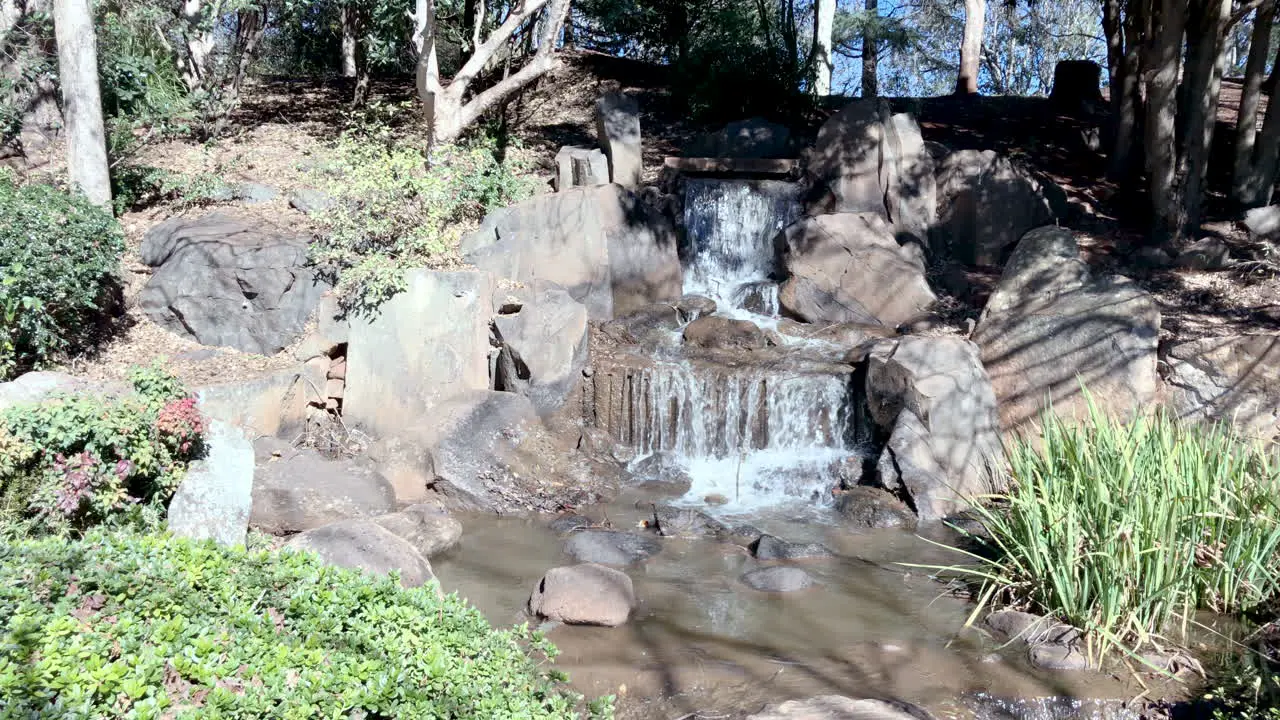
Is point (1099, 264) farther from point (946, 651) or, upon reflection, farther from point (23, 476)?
point (23, 476)

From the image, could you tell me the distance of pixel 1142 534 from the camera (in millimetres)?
5277

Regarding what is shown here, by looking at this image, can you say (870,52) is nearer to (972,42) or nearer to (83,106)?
(972,42)

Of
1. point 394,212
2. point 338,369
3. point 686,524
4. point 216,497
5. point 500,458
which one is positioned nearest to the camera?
point 216,497

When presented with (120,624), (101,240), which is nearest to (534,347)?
(101,240)

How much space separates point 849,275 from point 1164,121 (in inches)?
157

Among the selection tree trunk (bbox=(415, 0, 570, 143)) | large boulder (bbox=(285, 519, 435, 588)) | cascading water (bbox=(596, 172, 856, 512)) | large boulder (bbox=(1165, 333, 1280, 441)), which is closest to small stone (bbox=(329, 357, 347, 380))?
cascading water (bbox=(596, 172, 856, 512))

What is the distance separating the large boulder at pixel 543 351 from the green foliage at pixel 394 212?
120 centimetres

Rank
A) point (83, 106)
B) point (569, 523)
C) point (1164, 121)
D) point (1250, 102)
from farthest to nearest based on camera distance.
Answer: point (1250, 102) → point (1164, 121) → point (83, 106) → point (569, 523)

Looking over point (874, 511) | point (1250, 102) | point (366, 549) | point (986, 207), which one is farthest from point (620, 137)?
point (366, 549)

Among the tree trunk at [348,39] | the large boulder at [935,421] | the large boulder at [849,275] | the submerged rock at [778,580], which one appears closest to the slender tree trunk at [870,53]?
the tree trunk at [348,39]

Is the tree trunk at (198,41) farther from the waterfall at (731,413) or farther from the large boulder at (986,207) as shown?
the large boulder at (986,207)

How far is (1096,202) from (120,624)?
12.9 metres

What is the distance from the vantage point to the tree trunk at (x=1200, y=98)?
11078 mm

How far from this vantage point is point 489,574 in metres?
7.11
